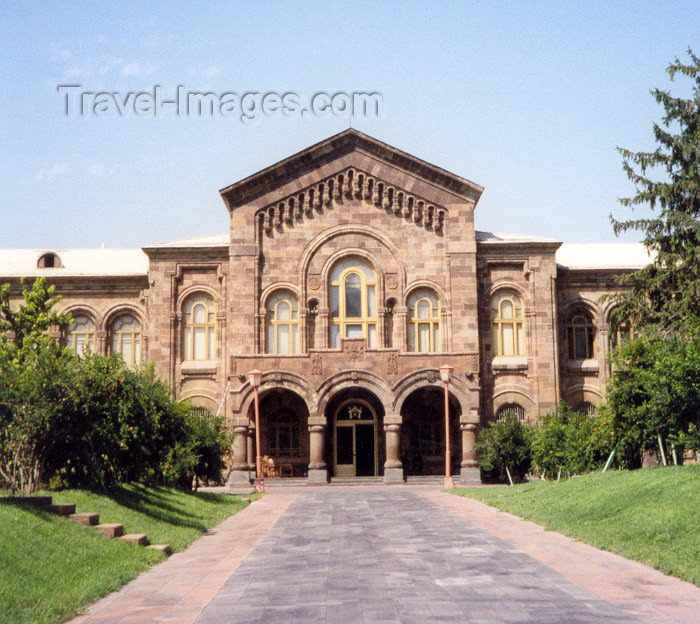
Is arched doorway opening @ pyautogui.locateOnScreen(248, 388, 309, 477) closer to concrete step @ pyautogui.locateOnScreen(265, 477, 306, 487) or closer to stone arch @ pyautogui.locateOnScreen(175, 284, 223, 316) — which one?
concrete step @ pyautogui.locateOnScreen(265, 477, 306, 487)

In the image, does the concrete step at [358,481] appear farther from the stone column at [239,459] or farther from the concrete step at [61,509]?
the concrete step at [61,509]

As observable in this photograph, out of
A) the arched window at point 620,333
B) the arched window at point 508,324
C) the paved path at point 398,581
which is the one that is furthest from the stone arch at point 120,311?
the paved path at point 398,581

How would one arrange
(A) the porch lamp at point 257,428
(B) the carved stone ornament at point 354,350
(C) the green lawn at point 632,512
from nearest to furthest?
(C) the green lawn at point 632,512 < (A) the porch lamp at point 257,428 < (B) the carved stone ornament at point 354,350

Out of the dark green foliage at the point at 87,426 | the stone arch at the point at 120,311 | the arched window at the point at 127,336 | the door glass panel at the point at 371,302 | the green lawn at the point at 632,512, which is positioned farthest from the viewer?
the arched window at the point at 127,336

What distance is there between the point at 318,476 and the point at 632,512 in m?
22.2

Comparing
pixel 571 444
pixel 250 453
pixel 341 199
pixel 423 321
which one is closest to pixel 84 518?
pixel 571 444

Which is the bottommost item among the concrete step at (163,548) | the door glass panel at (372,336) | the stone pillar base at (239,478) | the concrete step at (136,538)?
the stone pillar base at (239,478)

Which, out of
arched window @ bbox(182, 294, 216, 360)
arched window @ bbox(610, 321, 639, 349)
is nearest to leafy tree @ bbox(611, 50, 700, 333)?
arched window @ bbox(610, 321, 639, 349)

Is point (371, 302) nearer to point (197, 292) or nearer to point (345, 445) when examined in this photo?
point (345, 445)

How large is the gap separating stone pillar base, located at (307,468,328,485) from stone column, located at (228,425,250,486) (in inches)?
A: 101

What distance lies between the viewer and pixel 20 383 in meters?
19.0

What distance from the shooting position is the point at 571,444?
2997 cm

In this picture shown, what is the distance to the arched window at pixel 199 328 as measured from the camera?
42.1 m

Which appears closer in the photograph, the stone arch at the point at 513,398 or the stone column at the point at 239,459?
the stone column at the point at 239,459
